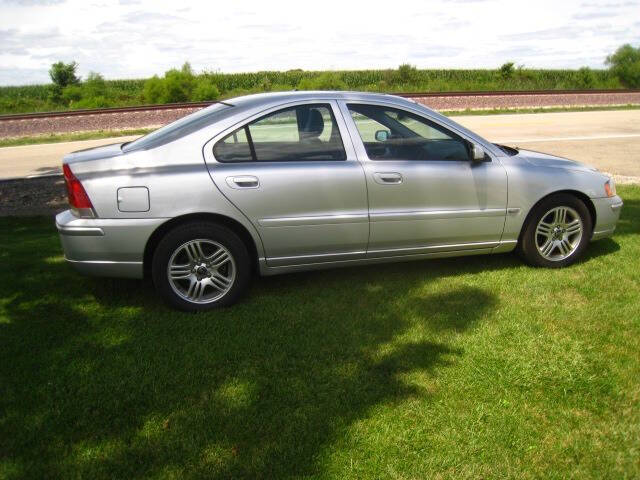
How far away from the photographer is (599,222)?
5254mm

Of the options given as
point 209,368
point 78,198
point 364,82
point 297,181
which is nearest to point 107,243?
point 78,198

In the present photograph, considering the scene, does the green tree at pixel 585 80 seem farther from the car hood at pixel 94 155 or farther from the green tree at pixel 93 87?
the car hood at pixel 94 155

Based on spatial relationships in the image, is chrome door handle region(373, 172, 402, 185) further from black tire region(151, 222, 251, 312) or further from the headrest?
black tire region(151, 222, 251, 312)

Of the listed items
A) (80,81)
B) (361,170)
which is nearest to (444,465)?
(361,170)

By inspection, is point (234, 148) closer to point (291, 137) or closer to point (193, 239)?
point (291, 137)

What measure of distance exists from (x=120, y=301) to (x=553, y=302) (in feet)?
11.1

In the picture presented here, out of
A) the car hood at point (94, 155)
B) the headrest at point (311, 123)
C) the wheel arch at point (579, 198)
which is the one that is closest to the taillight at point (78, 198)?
the car hood at point (94, 155)

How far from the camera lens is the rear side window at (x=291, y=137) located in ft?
14.3

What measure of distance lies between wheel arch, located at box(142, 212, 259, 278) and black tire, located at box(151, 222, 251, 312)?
0.05 metres

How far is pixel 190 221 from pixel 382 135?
170 centimetres

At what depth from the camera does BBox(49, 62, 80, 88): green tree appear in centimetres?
3759

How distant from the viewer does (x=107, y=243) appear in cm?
411

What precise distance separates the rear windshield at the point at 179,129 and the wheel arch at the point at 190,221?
60cm

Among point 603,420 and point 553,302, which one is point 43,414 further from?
point 553,302
